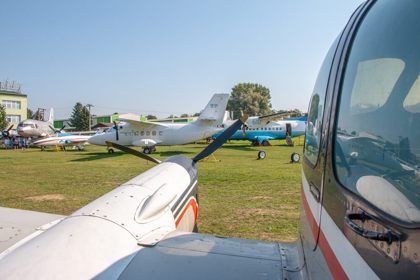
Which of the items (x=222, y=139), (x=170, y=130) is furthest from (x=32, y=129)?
(x=222, y=139)

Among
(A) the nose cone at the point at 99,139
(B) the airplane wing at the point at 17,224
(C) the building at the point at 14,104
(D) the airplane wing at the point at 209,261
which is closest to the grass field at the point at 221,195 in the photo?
(B) the airplane wing at the point at 17,224

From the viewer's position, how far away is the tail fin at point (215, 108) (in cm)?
2216

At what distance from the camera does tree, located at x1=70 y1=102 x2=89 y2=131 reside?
244ft

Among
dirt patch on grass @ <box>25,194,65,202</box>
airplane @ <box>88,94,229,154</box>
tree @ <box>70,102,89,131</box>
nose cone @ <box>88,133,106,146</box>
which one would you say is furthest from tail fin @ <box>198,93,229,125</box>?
tree @ <box>70,102,89,131</box>

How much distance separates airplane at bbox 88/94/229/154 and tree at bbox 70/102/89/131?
56006mm

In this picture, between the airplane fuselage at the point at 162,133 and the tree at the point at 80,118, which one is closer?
the airplane fuselage at the point at 162,133

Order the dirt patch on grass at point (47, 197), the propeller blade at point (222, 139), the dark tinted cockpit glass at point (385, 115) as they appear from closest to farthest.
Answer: the dark tinted cockpit glass at point (385, 115), the propeller blade at point (222, 139), the dirt patch on grass at point (47, 197)

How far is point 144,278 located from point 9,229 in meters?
1.98

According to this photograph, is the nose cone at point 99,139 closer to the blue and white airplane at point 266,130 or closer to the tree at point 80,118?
the blue and white airplane at point 266,130

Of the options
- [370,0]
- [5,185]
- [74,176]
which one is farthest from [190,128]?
[370,0]

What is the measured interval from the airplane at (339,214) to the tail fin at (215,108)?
19694mm

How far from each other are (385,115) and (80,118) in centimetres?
8097

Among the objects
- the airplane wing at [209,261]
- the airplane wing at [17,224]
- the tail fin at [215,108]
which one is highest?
the tail fin at [215,108]

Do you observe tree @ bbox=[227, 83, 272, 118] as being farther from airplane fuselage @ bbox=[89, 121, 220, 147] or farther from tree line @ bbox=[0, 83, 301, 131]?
airplane fuselage @ bbox=[89, 121, 220, 147]
